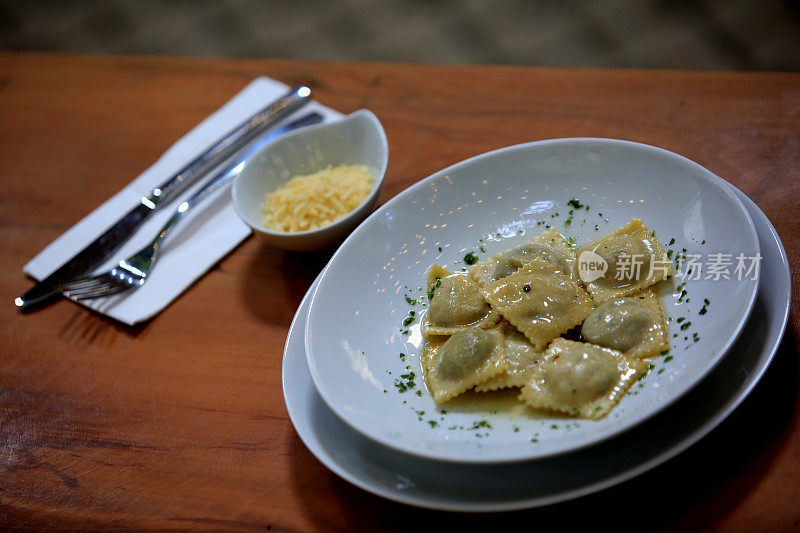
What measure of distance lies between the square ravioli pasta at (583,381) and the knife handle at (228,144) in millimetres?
1548

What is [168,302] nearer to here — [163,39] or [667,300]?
[667,300]

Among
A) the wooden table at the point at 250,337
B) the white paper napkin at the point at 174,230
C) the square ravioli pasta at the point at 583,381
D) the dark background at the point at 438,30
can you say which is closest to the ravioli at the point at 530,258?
the square ravioli pasta at the point at 583,381

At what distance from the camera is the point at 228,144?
2.50 m

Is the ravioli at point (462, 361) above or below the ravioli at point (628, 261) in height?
below

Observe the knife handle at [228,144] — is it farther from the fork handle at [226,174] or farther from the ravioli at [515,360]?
the ravioli at [515,360]

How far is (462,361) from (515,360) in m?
0.14

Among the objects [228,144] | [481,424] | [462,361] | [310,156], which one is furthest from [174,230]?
[481,424]

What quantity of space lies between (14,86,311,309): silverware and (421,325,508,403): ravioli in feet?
4.17

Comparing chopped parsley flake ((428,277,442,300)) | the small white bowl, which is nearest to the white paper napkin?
the small white bowl

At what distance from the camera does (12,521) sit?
1.66 m

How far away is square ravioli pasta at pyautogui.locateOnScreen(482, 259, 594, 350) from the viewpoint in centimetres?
164

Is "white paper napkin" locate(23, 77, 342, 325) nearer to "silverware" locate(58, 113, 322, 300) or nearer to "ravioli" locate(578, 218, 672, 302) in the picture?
"silverware" locate(58, 113, 322, 300)

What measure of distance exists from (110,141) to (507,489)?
94.6 inches

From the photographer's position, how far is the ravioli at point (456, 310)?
1718 mm
